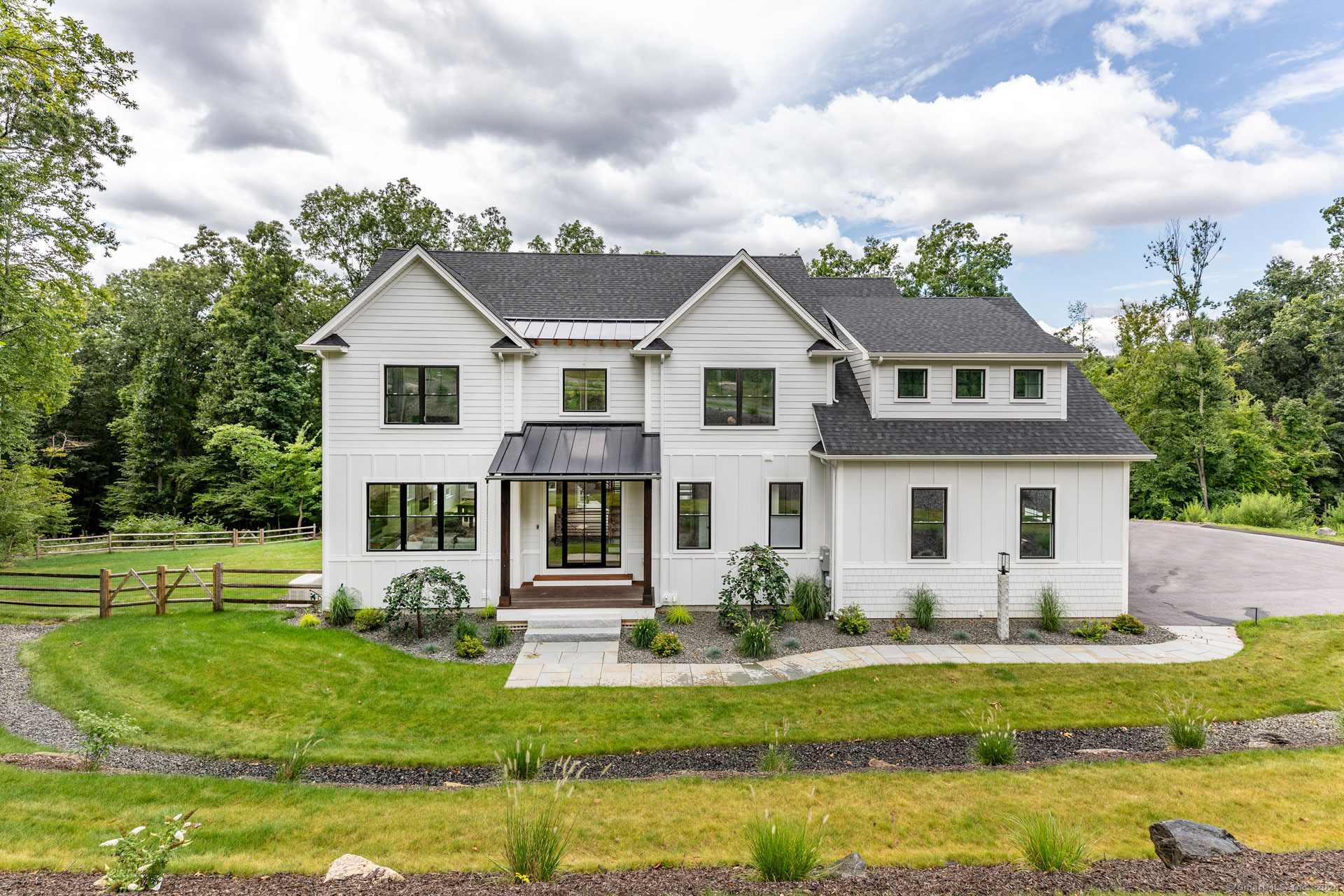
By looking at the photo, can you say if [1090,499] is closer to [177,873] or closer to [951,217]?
[177,873]

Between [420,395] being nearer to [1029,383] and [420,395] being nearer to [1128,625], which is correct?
[1029,383]

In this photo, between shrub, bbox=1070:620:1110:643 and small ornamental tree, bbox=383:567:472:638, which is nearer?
shrub, bbox=1070:620:1110:643

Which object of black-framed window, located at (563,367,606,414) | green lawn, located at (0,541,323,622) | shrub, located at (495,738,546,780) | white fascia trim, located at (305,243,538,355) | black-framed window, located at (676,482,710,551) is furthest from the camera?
black-framed window, located at (563,367,606,414)

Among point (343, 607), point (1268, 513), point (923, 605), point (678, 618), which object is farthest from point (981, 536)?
point (1268, 513)

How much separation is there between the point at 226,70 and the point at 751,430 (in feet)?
59.5

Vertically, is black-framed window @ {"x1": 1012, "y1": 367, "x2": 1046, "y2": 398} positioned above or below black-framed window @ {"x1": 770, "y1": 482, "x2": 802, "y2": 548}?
above

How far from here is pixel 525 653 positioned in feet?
35.6

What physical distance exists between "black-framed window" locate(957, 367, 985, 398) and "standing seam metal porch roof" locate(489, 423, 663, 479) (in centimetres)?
787

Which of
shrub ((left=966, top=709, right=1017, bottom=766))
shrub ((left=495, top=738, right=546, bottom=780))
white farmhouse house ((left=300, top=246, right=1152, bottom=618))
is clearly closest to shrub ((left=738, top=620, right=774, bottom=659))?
white farmhouse house ((left=300, top=246, right=1152, bottom=618))

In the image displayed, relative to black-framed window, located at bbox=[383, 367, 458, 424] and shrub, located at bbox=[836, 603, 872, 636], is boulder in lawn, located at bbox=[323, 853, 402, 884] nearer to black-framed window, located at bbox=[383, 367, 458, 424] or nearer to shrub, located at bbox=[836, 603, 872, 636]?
shrub, located at bbox=[836, 603, 872, 636]

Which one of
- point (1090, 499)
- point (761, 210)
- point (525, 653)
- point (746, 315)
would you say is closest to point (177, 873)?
point (525, 653)

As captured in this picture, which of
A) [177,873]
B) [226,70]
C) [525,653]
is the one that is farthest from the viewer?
[226,70]

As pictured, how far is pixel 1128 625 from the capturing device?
1166cm

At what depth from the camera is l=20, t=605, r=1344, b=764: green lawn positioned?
7.80m
